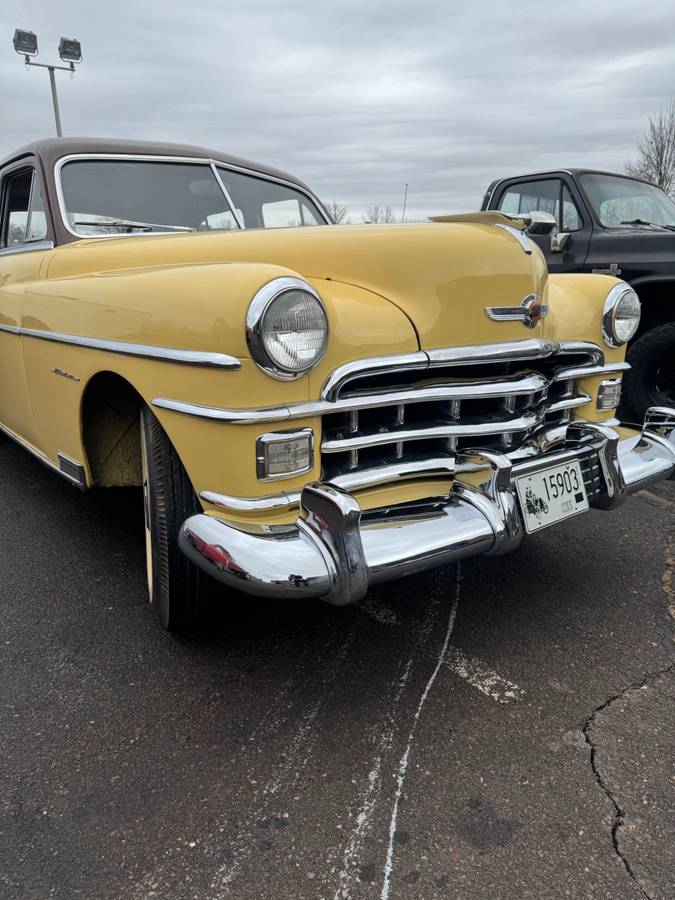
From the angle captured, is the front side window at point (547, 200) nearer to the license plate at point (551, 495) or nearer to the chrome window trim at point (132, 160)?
the chrome window trim at point (132, 160)

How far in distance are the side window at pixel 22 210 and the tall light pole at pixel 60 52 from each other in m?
9.52

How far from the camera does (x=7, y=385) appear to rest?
3.43 metres

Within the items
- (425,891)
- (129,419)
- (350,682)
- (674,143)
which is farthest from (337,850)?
(674,143)

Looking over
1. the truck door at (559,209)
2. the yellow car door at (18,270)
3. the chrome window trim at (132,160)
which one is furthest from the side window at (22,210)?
the truck door at (559,209)

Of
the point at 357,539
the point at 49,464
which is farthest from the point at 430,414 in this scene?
the point at 49,464

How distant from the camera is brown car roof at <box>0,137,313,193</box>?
3153 millimetres

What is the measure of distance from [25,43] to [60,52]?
2.07 ft

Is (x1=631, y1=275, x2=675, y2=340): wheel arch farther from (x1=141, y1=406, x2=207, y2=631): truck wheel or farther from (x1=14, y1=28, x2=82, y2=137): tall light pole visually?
(x1=14, y1=28, x2=82, y2=137): tall light pole

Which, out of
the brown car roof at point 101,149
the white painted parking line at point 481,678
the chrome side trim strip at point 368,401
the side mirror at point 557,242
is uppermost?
the brown car roof at point 101,149

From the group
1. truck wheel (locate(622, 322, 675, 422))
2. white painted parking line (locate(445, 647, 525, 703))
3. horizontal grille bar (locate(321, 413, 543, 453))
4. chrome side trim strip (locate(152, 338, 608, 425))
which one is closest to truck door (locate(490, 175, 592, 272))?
truck wheel (locate(622, 322, 675, 422))

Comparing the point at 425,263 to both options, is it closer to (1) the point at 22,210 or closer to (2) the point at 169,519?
(2) the point at 169,519

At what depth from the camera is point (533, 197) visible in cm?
546

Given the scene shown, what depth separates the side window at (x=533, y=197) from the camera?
5.28 m

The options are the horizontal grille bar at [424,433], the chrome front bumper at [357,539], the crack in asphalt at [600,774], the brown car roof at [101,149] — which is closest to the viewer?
the crack in asphalt at [600,774]
